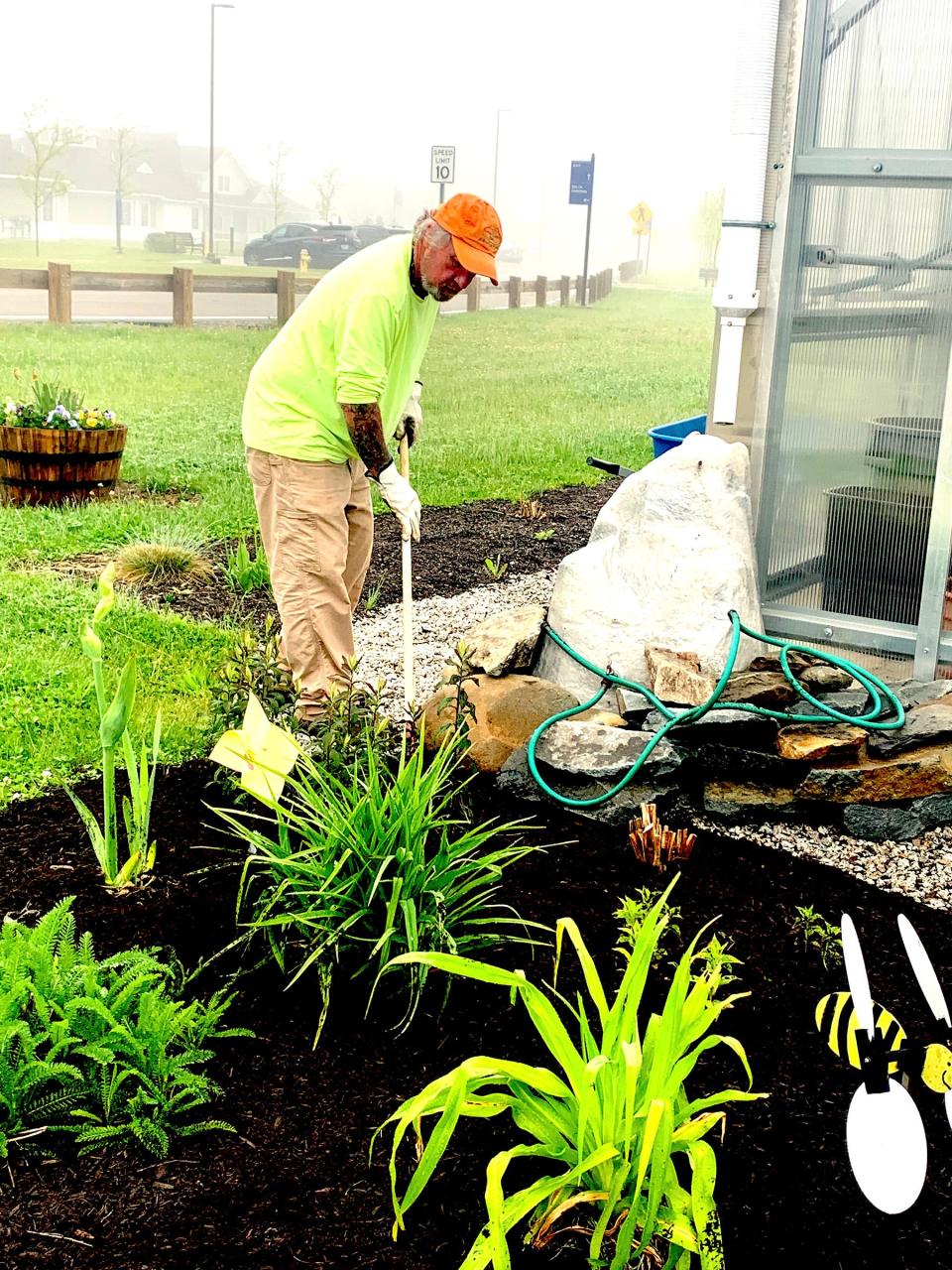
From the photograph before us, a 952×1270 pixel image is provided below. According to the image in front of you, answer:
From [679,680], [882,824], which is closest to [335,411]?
[679,680]

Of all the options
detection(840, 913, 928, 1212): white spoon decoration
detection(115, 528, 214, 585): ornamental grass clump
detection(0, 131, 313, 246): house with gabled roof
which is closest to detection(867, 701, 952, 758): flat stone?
detection(840, 913, 928, 1212): white spoon decoration

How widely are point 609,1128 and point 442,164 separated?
9588 millimetres

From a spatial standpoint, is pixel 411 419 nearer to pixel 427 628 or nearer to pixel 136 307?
pixel 427 628

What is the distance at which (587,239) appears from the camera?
14.8 meters

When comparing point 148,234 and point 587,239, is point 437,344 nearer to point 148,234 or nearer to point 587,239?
point 587,239

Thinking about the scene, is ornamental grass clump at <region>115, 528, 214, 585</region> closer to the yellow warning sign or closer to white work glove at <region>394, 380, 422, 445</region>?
white work glove at <region>394, 380, 422, 445</region>

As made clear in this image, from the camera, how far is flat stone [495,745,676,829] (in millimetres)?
3545

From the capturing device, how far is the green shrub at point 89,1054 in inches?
85.4

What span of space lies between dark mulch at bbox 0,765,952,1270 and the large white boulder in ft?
3.84

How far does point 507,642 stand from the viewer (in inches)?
167

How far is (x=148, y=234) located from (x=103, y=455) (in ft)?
28.8

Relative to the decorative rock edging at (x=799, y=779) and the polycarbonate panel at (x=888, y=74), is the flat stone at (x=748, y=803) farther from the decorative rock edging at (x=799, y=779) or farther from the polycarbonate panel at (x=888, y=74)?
the polycarbonate panel at (x=888, y=74)

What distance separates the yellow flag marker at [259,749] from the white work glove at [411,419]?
1837 millimetres

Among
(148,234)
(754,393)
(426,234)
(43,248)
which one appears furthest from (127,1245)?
(148,234)
